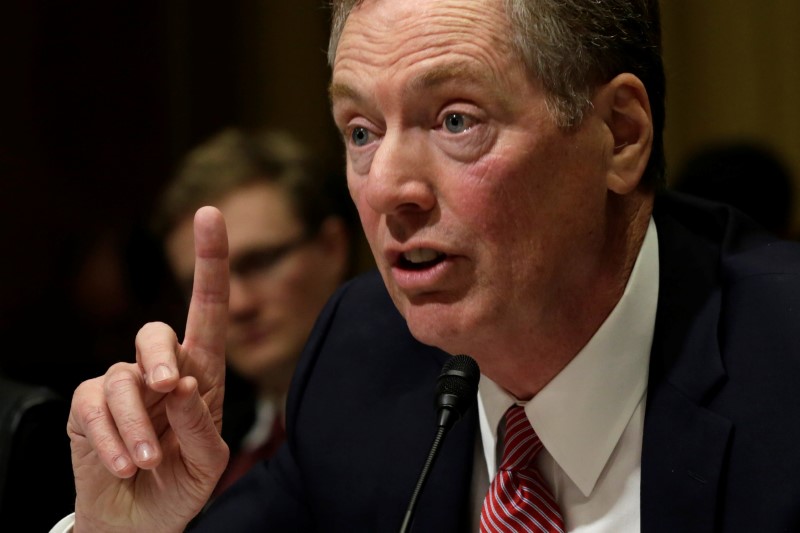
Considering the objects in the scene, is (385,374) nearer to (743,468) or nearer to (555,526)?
(555,526)

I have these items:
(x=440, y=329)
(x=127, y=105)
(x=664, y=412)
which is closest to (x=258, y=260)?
(x=440, y=329)

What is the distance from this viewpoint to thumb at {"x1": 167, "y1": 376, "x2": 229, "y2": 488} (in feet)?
5.02

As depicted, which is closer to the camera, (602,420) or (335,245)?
(602,420)

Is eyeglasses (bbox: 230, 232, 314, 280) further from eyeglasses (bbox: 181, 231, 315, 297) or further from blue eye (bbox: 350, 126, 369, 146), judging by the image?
blue eye (bbox: 350, 126, 369, 146)

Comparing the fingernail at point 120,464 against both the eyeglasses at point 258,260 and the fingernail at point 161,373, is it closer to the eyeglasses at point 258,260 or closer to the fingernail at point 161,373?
the fingernail at point 161,373

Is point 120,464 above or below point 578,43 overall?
below

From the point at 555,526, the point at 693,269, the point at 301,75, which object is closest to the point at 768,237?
the point at 693,269

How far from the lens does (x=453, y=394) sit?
1454 mm

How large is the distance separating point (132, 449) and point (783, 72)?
9.61 ft

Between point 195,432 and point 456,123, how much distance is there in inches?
22.6

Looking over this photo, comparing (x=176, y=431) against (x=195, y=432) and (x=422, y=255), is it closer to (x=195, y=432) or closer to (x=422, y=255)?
(x=195, y=432)

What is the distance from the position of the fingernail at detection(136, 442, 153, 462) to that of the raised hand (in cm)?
8

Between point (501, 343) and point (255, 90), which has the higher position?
point (501, 343)

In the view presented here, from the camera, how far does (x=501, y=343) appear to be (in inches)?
60.8
